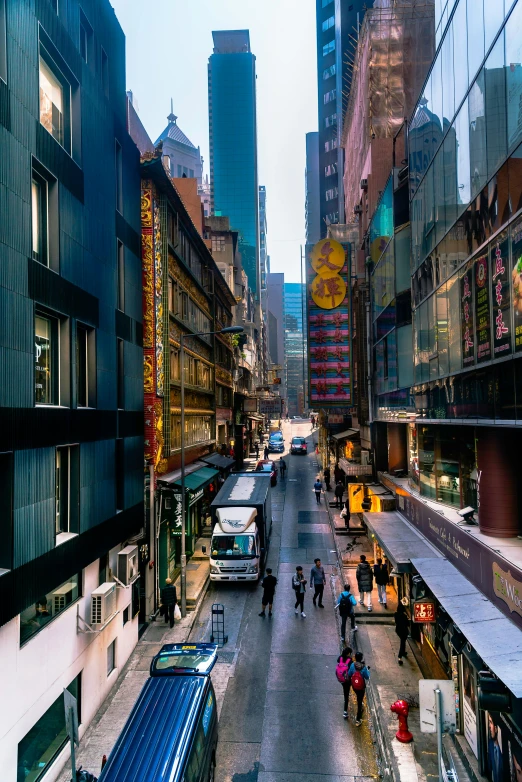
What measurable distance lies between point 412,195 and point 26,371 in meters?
15.0

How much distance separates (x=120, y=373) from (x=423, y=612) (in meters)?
Result: 10.9

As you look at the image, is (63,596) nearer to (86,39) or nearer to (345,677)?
(345,677)

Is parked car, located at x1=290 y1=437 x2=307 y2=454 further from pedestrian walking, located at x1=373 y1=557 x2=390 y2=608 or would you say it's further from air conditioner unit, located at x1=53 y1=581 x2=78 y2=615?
air conditioner unit, located at x1=53 y1=581 x2=78 y2=615

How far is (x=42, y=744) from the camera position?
1056cm

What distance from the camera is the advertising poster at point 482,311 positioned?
1160 cm

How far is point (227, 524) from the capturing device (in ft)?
75.1

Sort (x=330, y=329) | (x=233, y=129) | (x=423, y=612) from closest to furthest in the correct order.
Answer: (x=423, y=612) < (x=330, y=329) < (x=233, y=129)

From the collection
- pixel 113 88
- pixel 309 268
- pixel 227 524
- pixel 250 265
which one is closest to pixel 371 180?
pixel 309 268

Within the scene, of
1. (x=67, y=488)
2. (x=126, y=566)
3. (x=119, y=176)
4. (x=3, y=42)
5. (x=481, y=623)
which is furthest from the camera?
(x=119, y=176)

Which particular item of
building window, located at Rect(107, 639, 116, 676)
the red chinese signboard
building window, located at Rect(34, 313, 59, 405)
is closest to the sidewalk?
the red chinese signboard

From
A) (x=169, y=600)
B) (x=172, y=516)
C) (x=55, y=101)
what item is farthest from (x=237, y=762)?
(x=55, y=101)

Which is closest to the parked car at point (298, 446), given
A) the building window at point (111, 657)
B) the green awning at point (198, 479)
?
the green awning at point (198, 479)

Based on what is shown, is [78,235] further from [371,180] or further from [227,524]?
[371,180]

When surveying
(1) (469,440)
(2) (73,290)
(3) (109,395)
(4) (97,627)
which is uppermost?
(2) (73,290)
